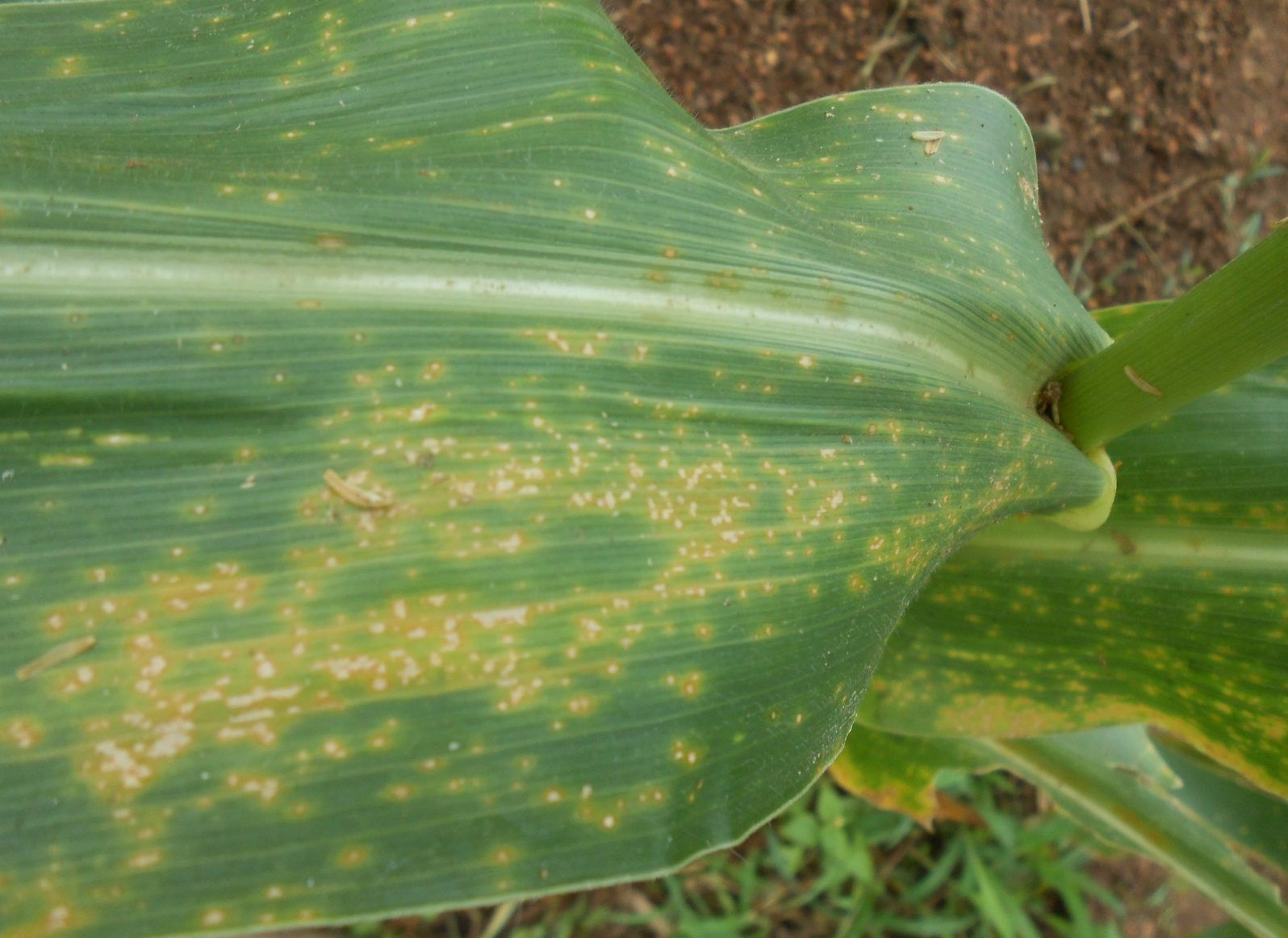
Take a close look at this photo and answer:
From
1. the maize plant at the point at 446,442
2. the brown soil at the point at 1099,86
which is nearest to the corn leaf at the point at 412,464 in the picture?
the maize plant at the point at 446,442

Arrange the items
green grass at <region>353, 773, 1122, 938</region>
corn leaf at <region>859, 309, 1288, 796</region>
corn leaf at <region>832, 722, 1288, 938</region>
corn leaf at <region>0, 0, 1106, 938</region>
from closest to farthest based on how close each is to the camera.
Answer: corn leaf at <region>0, 0, 1106, 938</region>, corn leaf at <region>859, 309, 1288, 796</region>, corn leaf at <region>832, 722, 1288, 938</region>, green grass at <region>353, 773, 1122, 938</region>

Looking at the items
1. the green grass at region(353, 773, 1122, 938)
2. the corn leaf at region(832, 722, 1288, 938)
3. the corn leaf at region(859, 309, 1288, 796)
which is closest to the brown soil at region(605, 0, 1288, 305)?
the corn leaf at region(859, 309, 1288, 796)

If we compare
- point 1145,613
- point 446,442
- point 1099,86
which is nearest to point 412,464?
point 446,442

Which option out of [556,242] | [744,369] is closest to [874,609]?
[744,369]

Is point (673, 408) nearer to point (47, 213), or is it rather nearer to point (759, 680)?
point (759, 680)

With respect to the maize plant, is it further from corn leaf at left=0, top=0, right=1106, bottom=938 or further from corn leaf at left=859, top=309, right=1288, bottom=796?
corn leaf at left=859, top=309, right=1288, bottom=796

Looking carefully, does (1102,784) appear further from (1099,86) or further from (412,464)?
(1099,86)

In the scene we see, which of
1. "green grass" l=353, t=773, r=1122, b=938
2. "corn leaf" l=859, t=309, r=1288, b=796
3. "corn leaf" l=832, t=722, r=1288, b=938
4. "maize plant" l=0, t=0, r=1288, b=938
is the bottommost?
"green grass" l=353, t=773, r=1122, b=938
